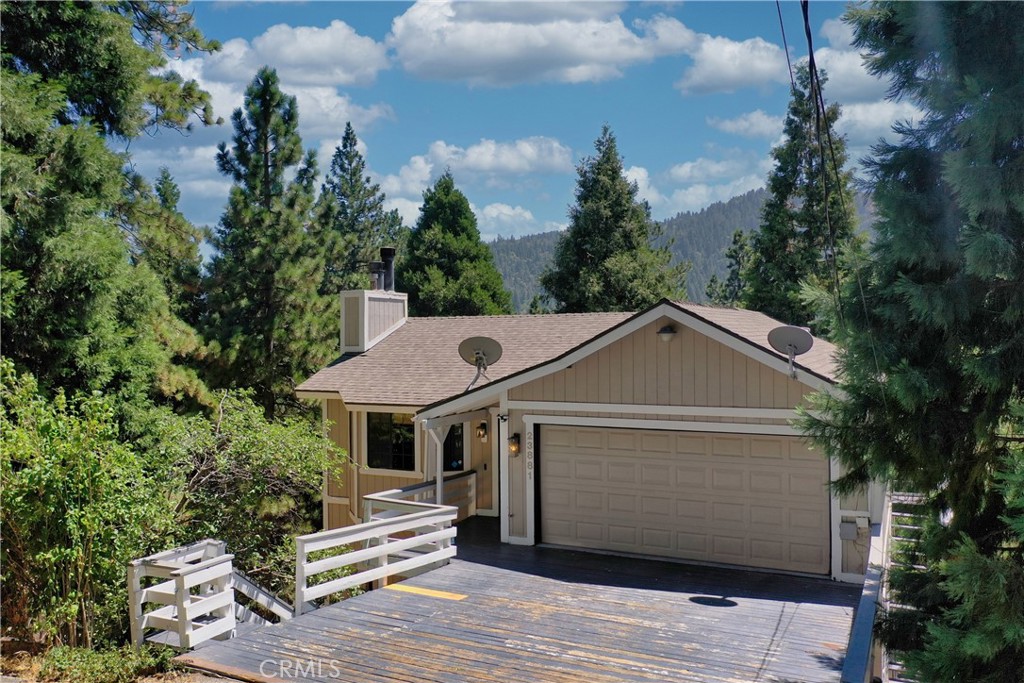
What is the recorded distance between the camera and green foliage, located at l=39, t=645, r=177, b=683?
23.4 ft

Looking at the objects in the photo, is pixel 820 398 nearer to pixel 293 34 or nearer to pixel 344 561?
pixel 344 561

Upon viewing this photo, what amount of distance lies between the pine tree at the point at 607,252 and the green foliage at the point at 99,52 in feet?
61.0

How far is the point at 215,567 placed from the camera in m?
8.05

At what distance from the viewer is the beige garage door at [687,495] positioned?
427 inches

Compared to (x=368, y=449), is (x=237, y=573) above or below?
below

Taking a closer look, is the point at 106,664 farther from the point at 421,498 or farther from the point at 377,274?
the point at 377,274

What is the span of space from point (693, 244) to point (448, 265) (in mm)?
77216

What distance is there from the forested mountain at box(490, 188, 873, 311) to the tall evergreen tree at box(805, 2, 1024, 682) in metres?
81.4

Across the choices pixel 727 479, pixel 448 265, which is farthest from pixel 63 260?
pixel 448 265

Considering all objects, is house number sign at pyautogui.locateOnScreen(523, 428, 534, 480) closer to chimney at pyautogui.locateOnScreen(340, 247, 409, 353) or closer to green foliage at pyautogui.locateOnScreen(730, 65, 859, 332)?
chimney at pyautogui.locateOnScreen(340, 247, 409, 353)

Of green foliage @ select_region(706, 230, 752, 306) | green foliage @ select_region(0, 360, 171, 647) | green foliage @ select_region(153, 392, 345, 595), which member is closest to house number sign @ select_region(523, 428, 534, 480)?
green foliage @ select_region(153, 392, 345, 595)

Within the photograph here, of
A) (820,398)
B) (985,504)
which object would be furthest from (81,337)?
(985,504)

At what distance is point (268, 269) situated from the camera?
24.2 meters

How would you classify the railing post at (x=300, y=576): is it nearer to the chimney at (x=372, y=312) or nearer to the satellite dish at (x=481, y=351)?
the satellite dish at (x=481, y=351)
